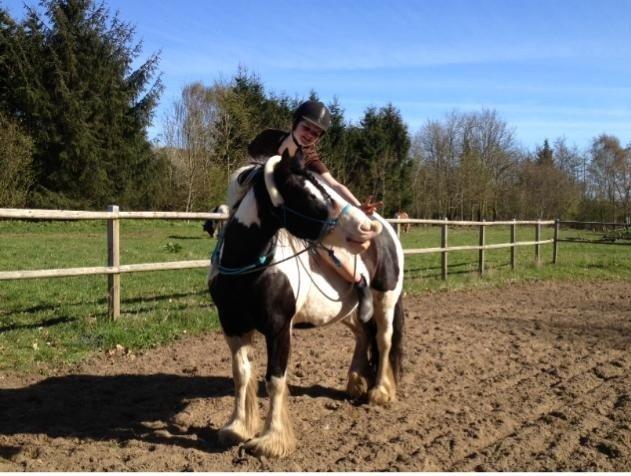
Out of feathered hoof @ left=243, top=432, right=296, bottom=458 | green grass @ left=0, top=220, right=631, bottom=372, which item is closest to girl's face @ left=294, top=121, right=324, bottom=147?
feathered hoof @ left=243, top=432, right=296, bottom=458

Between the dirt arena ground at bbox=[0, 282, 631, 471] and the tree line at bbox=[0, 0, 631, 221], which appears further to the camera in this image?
the tree line at bbox=[0, 0, 631, 221]

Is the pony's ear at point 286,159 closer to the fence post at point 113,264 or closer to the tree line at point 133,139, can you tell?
the fence post at point 113,264

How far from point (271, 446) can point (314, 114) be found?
2.20 m

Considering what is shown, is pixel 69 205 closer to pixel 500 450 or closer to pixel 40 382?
pixel 40 382

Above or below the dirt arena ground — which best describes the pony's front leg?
above

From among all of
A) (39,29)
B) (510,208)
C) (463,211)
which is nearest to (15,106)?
(39,29)

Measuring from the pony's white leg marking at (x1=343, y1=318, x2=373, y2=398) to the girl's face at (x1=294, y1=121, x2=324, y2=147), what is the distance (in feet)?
5.64

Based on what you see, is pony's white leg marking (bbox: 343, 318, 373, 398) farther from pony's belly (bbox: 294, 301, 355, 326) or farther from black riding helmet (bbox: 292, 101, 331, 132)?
black riding helmet (bbox: 292, 101, 331, 132)

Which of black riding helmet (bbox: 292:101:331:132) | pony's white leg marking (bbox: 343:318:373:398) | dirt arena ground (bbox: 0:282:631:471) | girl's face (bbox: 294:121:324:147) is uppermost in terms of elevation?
black riding helmet (bbox: 292:101:331:132)

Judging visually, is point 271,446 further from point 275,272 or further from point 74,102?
point 74,102

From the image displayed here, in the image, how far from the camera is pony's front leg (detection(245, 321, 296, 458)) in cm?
356

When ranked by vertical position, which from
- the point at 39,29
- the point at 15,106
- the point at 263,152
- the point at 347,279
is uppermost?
the point at 39,29

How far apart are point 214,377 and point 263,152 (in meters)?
2.48

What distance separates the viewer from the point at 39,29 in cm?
2580
